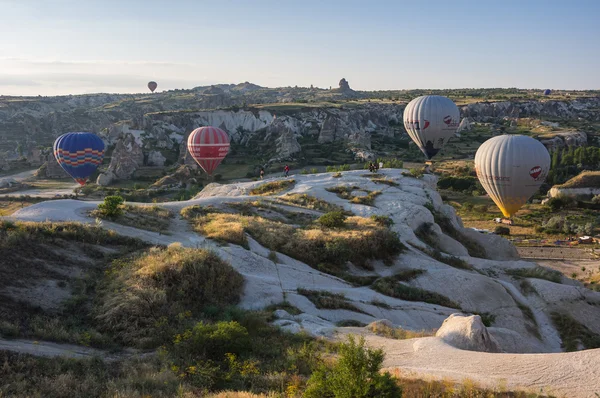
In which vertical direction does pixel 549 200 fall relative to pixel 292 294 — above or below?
below

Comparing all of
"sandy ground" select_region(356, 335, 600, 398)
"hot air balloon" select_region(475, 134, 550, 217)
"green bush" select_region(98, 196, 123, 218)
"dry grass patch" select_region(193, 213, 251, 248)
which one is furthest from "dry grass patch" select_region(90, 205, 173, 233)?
"hot air balloon" select_region(475, 134, 550, 217)

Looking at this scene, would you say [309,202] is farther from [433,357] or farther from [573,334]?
[433,357]

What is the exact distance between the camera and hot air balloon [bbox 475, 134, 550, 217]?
3503 cm

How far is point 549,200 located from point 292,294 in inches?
1972

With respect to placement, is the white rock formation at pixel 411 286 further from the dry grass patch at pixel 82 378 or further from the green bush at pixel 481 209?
the green bush at pixel 481 209

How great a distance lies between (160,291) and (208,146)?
3970 cm

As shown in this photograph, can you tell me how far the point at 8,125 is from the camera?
4850 inches

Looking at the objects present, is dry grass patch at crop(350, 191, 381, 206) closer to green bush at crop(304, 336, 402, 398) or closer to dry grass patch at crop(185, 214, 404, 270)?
dry grass patch at crop(185, 214, 404, 270)

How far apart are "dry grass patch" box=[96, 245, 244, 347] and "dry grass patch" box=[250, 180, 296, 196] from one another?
1697 centimetres

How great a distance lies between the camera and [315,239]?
64.6ft

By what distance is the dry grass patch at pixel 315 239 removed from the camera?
1906 centimetres

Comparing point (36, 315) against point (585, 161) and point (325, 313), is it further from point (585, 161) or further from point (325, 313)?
point (585, 161)

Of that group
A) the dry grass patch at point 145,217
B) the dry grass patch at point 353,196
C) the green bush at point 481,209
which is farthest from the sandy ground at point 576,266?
the dry grass patch at point 145,217

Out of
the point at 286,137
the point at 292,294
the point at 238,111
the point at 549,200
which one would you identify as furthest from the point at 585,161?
the point at 292,294
